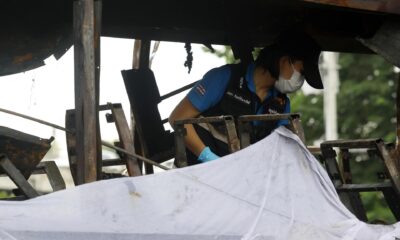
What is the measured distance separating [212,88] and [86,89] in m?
1.50

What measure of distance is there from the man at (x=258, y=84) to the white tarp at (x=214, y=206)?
0.82 m

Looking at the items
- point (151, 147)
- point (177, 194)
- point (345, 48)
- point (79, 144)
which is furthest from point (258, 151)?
point (345, 48)

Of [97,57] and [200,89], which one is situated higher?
[97,57]

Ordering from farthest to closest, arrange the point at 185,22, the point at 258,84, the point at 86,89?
the point at 185,22 → the point at 258,84 → the point at 86,89

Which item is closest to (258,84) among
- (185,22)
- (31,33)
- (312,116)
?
(185,22)

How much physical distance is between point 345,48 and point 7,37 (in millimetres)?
2626

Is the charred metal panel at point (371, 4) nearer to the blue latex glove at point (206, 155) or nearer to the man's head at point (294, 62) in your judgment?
the man's head at point (294, 62)

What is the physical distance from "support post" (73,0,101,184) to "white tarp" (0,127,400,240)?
0.21 metres

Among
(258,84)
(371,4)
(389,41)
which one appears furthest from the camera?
(258,84)

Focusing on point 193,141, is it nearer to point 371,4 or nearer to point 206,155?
point 206,155

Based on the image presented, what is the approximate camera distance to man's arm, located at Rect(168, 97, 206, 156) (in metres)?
5.12

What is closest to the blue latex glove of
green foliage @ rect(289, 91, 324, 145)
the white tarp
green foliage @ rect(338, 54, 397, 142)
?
the white tarp

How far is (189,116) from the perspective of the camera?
17.5 feet

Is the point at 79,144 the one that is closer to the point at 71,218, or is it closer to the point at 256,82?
the point at 71,218
